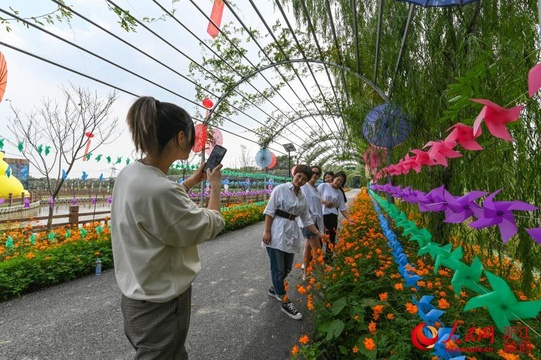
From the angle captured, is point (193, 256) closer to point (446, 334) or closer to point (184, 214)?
point (184, 214)

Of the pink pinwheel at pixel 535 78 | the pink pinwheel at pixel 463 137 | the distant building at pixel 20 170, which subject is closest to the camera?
the pink pinwheel at pixel 535 78

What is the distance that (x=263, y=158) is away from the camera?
1159 centimetres

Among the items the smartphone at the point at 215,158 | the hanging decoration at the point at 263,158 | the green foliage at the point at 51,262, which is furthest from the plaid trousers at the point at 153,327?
the hanging decoration at the point at 263,158

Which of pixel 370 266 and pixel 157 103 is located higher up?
pixel 157 103

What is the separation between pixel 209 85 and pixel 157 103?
6881mm

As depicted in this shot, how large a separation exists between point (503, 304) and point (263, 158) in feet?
36.2

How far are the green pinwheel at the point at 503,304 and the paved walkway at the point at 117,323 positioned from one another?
1868 mm

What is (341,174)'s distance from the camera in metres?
4.68

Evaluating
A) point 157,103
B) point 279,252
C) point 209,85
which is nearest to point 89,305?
point 279,252

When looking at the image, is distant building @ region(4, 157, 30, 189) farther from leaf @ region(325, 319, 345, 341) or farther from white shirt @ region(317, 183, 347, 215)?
leaf @ region(325, 319, 345, 341)

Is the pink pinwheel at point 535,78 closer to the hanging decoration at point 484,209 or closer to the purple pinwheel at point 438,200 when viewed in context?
the hanging decoration at point 484,209

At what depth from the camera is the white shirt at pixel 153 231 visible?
98 centimetres

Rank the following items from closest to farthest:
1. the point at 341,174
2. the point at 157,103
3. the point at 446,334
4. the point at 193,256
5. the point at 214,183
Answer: the point at 446,334 < the point at 157,103 < the point at 193,256 < the point at 214,183 < the point at 341,174

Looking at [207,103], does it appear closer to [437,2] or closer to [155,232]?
[437,2]
